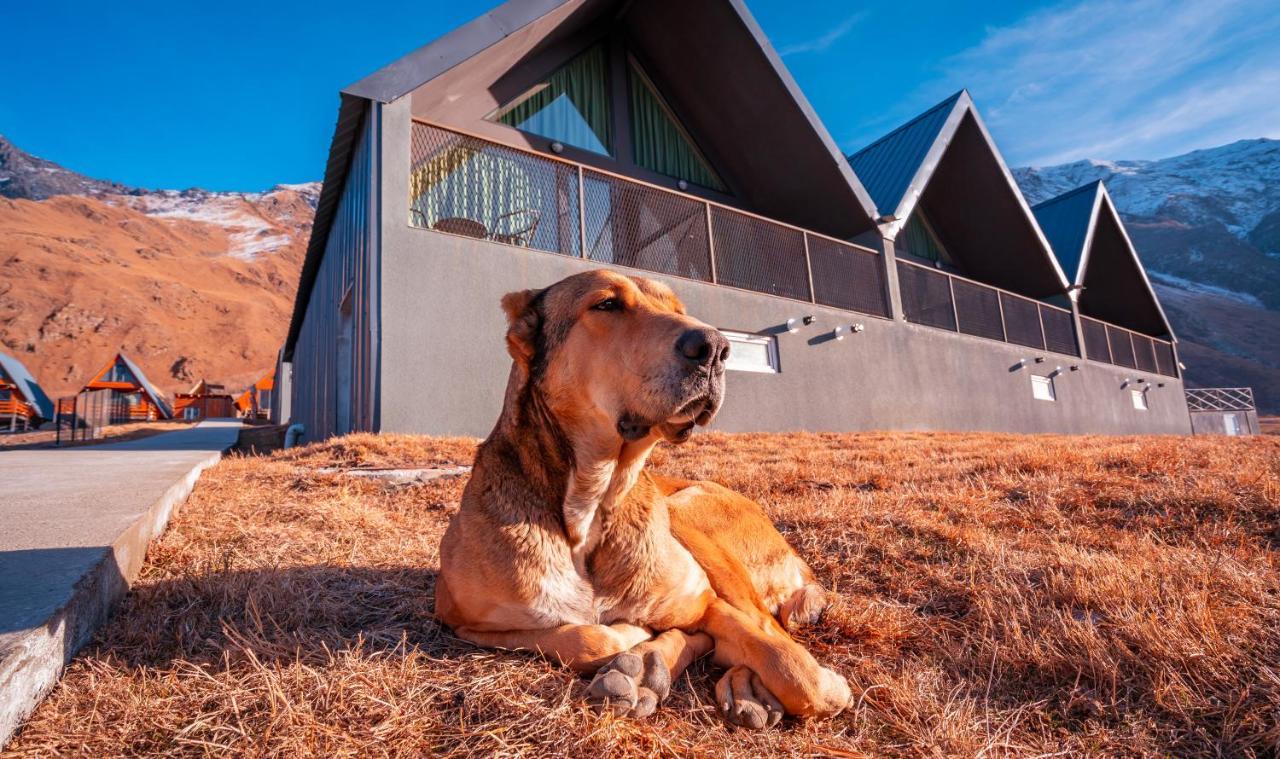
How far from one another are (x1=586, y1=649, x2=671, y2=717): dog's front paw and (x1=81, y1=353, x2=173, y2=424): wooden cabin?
32.8 metres

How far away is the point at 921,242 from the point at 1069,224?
5.68 m

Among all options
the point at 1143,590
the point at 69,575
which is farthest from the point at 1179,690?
the point at 69,575

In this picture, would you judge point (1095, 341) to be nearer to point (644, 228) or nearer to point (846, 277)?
point (846, 277)

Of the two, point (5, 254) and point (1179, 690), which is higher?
point (5, 254)

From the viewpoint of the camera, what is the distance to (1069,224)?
18734mm

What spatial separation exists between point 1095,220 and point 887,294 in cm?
1084

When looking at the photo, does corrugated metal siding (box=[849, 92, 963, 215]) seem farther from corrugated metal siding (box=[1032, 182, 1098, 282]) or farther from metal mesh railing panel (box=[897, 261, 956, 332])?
corrugated metal siding (box=[1032, 182, 1098, 282])

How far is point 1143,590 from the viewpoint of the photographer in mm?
2109

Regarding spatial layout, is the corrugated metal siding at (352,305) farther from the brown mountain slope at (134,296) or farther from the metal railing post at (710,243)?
the brown mountain slope at (134,296)

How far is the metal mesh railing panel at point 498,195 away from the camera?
846 cm

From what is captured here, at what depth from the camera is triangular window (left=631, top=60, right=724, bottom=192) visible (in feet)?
40.3

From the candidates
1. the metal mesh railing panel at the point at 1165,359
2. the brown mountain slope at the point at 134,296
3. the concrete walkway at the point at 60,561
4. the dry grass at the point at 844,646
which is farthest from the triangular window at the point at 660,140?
the brown mountain slope at the point at 134,296

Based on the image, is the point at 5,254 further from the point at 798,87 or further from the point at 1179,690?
the point at 1179,690

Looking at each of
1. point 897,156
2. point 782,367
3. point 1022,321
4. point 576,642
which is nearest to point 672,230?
point 782,367
